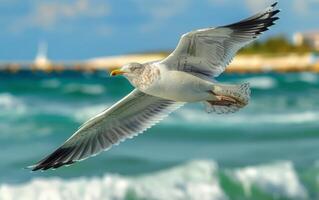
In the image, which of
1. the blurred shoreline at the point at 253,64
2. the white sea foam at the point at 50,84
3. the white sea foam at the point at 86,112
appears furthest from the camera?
the blurred shoreline at the point at 253,64

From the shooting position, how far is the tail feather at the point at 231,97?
4.70m

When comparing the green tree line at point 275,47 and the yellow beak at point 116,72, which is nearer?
the yellow beak at point 116,72

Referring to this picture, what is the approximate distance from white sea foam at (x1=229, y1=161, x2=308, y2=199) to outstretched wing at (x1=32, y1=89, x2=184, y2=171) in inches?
167

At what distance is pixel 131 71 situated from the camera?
15.2 feet

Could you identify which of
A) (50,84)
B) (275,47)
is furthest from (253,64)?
(50,84)

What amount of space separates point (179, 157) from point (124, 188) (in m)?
2.13

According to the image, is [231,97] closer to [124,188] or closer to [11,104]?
[124,188]

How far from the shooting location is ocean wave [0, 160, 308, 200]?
364 inches

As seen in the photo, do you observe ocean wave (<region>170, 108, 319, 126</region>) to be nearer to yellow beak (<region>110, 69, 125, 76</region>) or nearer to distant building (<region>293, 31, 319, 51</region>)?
yellow beak (<region>110, 69, 125, 76</region>)

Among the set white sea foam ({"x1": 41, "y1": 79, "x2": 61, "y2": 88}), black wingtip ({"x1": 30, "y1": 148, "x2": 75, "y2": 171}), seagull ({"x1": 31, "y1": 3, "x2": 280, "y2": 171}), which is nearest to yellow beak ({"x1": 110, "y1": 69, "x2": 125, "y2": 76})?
seagull ({"x1": 31, "y1": 3, "x2": 280, "y2": 171})

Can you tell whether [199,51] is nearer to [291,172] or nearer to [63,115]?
[291,172]

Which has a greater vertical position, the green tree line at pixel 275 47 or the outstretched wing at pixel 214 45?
the green tree line at pixel 275 47

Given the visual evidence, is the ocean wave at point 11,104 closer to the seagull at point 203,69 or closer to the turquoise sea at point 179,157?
the turquoise sea at point 179,157

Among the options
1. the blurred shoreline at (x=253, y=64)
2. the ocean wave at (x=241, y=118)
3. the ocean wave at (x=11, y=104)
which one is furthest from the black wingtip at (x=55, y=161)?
Result: the blurred shoreline at (x=253, y=64)
